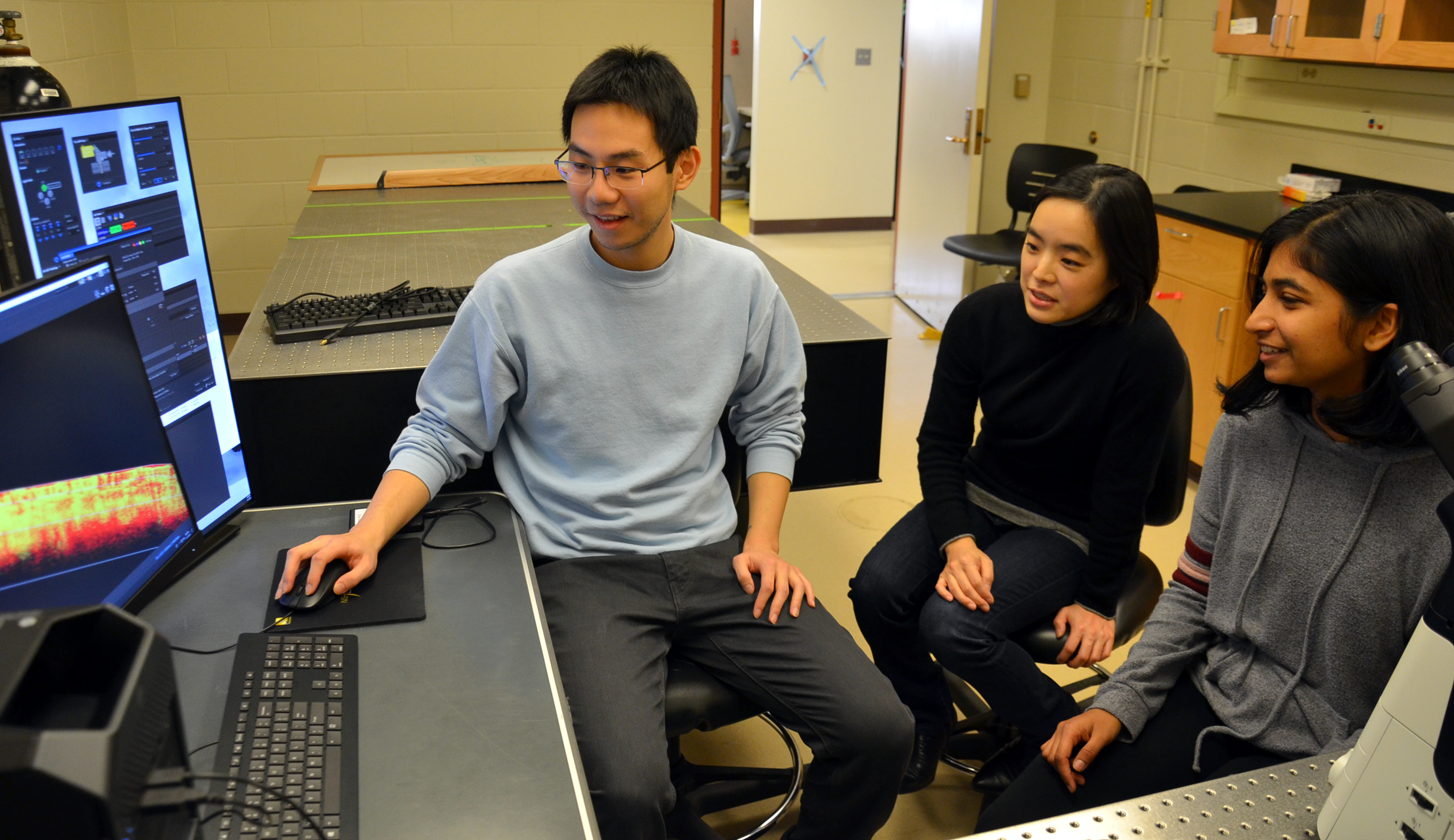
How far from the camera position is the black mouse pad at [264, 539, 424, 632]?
1.18 m

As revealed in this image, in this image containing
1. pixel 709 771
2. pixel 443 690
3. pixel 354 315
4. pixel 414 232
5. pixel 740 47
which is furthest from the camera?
pixel 740 47

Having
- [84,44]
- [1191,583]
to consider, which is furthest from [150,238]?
[84,44]

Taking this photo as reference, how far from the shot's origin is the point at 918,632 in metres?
1.80

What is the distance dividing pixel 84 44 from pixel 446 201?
4.37 ft

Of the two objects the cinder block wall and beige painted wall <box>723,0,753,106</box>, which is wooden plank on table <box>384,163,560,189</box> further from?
beige painted wall <box>723,0,753,106</box>

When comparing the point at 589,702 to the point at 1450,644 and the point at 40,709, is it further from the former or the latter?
the point at 1450,644

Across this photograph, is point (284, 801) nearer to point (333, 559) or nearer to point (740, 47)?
point (333, 559)

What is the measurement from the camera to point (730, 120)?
25.7ft

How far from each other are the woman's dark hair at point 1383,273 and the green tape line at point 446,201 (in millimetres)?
2529

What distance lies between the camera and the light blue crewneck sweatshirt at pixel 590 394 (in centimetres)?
150

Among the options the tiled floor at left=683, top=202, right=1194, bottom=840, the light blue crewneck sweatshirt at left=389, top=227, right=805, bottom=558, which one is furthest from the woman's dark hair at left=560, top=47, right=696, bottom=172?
the tiled floor at left=683, top=202, right=1194, bottom=840

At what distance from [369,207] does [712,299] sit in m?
2.10

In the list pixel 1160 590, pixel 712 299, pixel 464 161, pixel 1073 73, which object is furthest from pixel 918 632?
pixel 1073 73

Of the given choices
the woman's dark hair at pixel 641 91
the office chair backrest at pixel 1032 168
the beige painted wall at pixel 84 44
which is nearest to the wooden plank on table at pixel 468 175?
the beige painted wall at pixel 84 44
